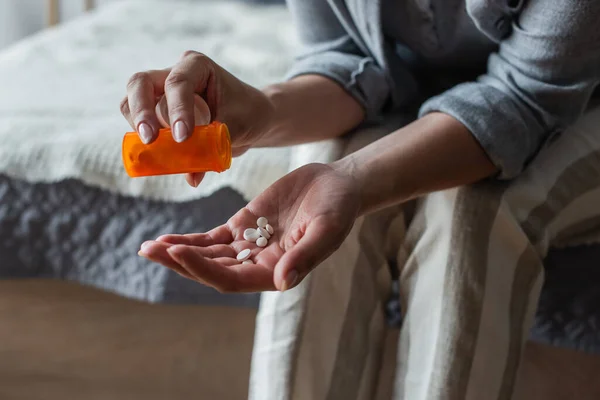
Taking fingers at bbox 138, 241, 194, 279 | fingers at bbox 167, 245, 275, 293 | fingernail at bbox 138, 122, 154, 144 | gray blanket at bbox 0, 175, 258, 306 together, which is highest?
fingernail at bbox 138, 122, 154, 144

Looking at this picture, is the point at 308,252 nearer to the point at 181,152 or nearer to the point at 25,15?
the point at 181,152

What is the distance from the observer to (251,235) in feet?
1.95

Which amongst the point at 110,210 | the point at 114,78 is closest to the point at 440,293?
the point at 110,210

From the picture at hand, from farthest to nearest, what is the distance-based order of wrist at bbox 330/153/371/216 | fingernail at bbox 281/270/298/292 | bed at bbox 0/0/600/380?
1. bed at bbox 0/0/600/380
2. wrist at bbox 330/153/371/216
3. fingernail at bbox 281/270/298/292

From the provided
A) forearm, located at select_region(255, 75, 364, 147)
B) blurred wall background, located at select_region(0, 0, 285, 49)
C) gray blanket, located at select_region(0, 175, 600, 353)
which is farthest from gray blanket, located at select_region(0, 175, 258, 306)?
Answer: blurred wall background, located at select_region(0, 0, 285, 49)

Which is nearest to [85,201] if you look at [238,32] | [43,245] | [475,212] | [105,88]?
[43,245]

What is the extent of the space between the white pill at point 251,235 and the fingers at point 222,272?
1.8 inches

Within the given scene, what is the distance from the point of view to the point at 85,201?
33.6 inches

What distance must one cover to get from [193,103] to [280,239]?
0.42 ft

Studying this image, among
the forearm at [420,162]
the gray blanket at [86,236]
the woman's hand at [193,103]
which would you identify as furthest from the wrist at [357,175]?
the gray blanket at [86,236]

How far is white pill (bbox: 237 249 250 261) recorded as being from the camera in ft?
1.87

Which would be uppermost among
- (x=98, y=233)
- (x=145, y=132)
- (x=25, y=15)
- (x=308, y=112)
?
(x=145, y=132)

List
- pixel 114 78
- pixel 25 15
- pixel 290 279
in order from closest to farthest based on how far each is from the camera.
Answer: pixel 290 279, pixel 114 78, pixel 25 15

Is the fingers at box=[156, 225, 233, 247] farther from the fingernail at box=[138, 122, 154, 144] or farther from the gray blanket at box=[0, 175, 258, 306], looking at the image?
the gray blanket at box=[0, 175, 258, 306]
